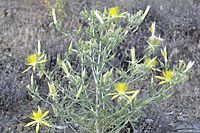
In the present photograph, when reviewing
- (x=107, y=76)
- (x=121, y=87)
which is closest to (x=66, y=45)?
(x=107, y=76)

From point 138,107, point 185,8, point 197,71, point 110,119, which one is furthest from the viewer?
point 185,8

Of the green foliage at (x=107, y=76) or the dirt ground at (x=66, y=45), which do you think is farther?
the dirt ground at (x=66, y=45)

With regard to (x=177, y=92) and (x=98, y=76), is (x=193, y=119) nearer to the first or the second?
(x=177, y=92)

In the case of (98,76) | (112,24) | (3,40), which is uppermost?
(112,24)

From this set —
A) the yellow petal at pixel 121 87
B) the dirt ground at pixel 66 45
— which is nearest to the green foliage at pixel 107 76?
the yellow petal at pixel 121 87

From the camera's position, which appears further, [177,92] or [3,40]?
[3,40]

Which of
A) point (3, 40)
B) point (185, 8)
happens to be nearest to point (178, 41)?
point (185, 8)

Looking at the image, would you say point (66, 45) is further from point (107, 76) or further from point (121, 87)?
point (121, 87)

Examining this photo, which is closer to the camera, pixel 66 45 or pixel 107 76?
pixel 107 76

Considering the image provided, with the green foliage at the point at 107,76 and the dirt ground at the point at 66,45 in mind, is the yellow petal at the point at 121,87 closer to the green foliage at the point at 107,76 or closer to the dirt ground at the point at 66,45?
the green foliage at the point at 107,76
